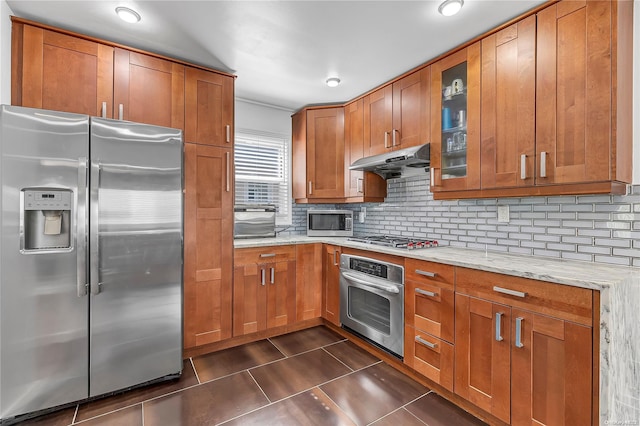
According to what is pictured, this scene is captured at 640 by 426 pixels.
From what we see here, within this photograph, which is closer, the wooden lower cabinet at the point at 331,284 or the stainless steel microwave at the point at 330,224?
→ the wooden lower cabinet at the point at 331,284

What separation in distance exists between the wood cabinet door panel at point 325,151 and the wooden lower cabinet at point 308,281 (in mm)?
685

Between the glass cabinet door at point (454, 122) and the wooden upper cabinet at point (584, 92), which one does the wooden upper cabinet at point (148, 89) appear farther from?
the wooden upper cabinet at point (584, 92)

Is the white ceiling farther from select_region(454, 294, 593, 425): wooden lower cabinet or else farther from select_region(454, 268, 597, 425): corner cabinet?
select_region(454, 294, 593, 425): wooden lower cabinet

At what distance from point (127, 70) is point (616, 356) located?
3.37 meters

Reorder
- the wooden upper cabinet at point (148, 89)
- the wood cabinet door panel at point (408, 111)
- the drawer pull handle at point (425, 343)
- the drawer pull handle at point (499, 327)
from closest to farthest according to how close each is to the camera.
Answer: the drawer pull handle at point (499, 327)
the drawer pull handle at point (425, 343)
the wooden upper cabinet at point (148, 89)
the wood cabinet door panel at point (408, 111)

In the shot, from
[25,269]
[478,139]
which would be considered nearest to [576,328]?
[478,139]

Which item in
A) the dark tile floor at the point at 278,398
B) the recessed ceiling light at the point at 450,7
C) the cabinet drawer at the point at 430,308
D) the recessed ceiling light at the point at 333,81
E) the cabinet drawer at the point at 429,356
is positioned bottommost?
the dark tile floor at the point at 278,398

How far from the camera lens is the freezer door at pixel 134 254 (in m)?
1.90

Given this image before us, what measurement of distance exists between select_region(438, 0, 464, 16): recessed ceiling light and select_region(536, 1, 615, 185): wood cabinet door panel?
1.58 feet

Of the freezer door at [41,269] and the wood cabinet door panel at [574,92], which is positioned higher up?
the wood cabinet door panel at [574,92]

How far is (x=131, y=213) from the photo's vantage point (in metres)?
1.99

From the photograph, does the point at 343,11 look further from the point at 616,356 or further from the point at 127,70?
the point at 616,356

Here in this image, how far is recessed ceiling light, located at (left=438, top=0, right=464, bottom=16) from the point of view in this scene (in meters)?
1.76

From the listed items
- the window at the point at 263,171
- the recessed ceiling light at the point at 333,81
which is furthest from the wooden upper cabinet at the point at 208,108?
the recessed ceiling light at the point at 333,81
